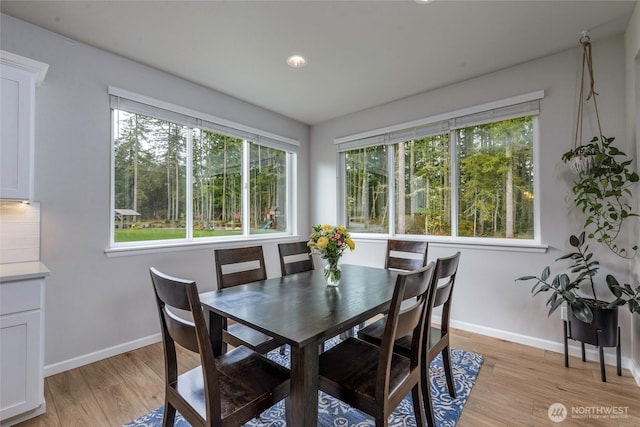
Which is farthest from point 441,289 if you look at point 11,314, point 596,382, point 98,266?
point 98,266

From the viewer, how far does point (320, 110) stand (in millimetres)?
3951

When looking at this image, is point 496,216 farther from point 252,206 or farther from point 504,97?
point 252,206

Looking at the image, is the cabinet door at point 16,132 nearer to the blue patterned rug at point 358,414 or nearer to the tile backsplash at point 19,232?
the tile backsplash at point 19,232

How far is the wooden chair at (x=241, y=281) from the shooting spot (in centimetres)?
168

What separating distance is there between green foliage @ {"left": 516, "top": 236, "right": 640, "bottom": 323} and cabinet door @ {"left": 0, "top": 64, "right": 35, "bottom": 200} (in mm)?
3883

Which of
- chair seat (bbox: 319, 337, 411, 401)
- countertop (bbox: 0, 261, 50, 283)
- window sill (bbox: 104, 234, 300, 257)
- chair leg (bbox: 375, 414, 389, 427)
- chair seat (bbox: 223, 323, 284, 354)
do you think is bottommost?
chair leg (bbox: 375, 414, 389, 427)

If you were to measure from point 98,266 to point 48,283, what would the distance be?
32cm

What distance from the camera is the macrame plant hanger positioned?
229 centimetres

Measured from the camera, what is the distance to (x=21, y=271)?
176cm

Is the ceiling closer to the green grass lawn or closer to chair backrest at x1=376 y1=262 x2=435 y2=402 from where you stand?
the green grass lawn

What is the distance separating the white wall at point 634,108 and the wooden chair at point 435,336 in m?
1.52

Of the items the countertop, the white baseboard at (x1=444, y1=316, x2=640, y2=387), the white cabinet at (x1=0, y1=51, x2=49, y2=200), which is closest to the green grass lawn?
the countertop

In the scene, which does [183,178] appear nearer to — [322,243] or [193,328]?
[322,243]

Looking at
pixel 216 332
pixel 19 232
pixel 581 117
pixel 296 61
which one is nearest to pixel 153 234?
pixel 19 232
